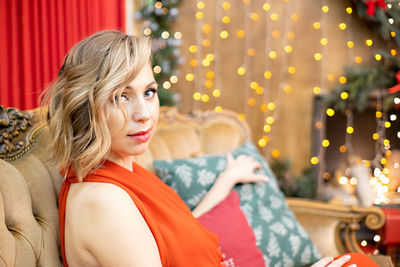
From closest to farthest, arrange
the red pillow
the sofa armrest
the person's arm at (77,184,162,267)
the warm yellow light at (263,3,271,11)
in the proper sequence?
the person's arm at (77,184,162,267) → the red pillow → the sofa armrest → the warm yellow light at (263,3,271,11)

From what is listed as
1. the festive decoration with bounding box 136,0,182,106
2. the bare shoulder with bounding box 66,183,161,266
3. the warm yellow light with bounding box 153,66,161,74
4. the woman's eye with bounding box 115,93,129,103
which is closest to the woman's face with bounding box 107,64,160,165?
the woman's eye with bounding box 115,93,129,103

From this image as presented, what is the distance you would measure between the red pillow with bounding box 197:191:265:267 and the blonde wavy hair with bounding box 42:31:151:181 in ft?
2.02

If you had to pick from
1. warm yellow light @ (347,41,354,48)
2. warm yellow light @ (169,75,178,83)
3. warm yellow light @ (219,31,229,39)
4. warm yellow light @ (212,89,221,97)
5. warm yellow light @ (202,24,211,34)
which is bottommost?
warm yellow light @ (212,89,221,97)

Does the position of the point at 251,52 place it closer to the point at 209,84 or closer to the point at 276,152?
the point at 209,84

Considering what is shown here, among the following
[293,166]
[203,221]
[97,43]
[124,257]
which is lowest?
[293,166]

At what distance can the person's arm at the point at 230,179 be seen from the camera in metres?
1.55

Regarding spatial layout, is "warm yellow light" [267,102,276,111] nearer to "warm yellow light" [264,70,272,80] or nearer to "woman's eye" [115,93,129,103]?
"warm yellow light" [264,70,272,80]

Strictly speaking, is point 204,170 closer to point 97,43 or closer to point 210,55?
point 97,43

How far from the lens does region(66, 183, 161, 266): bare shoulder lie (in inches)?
33.6

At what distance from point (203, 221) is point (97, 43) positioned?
791 millimetres

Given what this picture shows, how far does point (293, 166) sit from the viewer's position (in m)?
3.62

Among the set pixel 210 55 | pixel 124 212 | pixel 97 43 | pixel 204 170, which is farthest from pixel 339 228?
pixel 210 55

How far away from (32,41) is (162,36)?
180 centimetres

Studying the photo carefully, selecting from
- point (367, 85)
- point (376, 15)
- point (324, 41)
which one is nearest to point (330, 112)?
point (367, 85)
